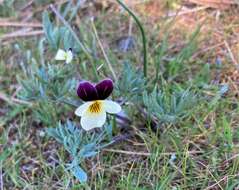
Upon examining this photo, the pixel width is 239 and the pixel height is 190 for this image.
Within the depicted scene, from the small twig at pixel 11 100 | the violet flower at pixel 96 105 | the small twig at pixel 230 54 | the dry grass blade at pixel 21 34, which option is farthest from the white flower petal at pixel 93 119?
the dry grass blade at pixel 21 34

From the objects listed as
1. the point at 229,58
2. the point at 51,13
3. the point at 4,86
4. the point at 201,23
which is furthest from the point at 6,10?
the point at 229,58

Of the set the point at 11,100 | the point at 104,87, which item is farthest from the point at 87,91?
the point at 11,100

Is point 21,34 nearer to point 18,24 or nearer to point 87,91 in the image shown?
point 18,24

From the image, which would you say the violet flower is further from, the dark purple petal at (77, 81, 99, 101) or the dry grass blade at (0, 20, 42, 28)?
the dry grass blade at (0, 20, 42, 28)

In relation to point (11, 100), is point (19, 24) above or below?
above

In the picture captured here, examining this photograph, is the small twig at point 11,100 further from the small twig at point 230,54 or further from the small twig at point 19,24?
the small twig at point 230,54

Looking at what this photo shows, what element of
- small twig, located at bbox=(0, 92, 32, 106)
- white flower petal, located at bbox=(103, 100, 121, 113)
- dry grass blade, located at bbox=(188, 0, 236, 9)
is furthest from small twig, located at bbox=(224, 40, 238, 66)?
small twig, located at bbox=(0, 92, 32, 106)
